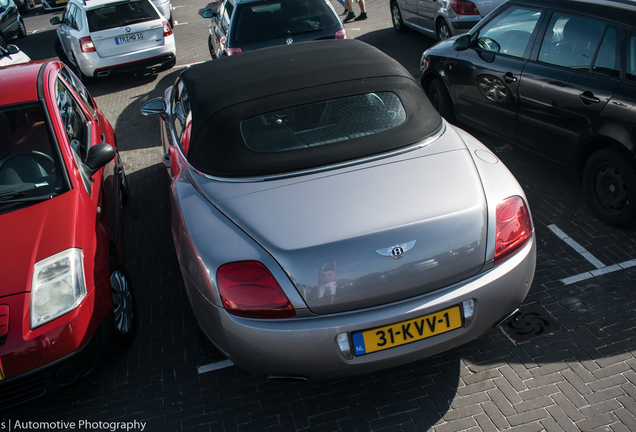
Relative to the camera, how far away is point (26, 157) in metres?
3.94

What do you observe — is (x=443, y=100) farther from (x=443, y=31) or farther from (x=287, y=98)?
(x=443, y=31)

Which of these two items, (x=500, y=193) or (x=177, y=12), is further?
(x=177, y=12)

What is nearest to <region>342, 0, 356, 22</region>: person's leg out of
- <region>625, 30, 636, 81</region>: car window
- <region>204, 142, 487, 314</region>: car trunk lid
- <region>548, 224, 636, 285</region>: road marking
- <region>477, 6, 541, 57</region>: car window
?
<region>477, 6, 541, 57</region>: car window

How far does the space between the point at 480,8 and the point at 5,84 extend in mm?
7382

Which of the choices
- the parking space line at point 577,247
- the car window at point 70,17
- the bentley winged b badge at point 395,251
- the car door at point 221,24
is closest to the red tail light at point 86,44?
the car window at point 70,17

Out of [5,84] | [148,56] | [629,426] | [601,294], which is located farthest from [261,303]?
[148,56]

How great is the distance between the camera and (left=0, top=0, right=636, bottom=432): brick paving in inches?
118

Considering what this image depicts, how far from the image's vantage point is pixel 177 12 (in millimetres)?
17906

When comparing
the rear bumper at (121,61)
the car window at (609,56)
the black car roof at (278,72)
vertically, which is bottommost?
the rear bumper at (121,61)

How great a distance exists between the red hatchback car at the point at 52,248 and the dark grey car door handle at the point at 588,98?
12.7ft

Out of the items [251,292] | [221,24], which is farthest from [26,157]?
[221,24]

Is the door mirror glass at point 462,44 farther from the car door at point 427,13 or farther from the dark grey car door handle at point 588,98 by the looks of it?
the car door at point 427,13

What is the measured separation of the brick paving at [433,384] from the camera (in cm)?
301

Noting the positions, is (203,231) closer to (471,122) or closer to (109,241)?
(109,241)
